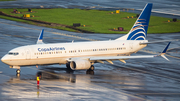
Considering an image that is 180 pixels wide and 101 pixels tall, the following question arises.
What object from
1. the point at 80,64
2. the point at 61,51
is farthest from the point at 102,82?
the point at 61,51

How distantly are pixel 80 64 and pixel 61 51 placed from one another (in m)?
3.71

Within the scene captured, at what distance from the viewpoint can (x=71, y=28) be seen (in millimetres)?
100375

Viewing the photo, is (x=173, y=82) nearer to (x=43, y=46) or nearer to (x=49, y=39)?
(x=43, y=46)

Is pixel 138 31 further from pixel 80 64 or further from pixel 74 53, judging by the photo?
pixel 80 64

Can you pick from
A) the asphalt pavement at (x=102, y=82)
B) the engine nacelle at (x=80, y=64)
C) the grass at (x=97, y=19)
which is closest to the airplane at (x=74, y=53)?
the engine nacelle at (x=80, y=64)

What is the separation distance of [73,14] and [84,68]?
250ft

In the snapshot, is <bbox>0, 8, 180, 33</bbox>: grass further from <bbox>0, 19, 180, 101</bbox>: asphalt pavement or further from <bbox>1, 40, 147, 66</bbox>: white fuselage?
<bbox>1, 40, 147, 66</bbox>: white fuselage

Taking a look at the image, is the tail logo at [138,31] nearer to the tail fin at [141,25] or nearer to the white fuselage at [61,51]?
the tail fin at [141,25]

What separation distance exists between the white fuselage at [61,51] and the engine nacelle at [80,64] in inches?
67.1

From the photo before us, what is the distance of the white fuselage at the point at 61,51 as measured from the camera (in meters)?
51.2

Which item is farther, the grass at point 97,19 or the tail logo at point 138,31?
the grass at point 97,19

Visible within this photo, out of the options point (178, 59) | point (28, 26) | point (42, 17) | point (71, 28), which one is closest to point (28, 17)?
point (42, 17)

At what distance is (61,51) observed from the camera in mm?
53750

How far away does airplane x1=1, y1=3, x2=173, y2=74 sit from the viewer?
51375 mm
